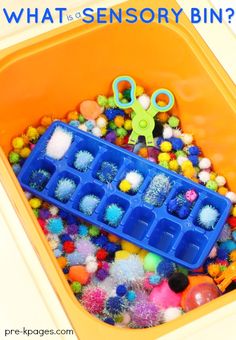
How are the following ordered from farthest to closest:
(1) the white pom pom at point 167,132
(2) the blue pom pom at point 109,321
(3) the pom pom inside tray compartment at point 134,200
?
(1) the white pom pom at point 167,132 < (3) the pom pom inside tray compartment at point 134,200 < (2) the blue pom pom at point 109,321

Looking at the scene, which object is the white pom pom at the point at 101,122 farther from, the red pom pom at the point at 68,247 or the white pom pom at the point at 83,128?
the red pom pom at the point at 68,247

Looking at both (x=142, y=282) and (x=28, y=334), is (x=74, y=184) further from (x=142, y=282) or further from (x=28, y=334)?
(x=28, y=334)

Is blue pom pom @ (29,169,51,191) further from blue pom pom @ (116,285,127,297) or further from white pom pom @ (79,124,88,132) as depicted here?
blue pom pom @ (116,285,127,297)

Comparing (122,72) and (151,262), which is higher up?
(122,72)

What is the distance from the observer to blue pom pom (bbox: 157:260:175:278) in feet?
3.88

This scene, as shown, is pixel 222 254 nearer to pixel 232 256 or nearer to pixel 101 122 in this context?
pixel 232 256

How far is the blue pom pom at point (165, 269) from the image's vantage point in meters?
1.18

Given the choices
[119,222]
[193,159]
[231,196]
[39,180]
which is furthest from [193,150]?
[39,180]

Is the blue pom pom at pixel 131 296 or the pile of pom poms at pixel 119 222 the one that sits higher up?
the pile of pom poms at pixel 119 222

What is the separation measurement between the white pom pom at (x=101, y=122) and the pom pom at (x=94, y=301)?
1.21 ft

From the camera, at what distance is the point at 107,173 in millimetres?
1247

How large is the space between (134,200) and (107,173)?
8 centimetres

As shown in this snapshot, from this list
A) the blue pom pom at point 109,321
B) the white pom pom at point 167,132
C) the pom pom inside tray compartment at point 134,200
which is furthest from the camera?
the white pom pom at point 167,132

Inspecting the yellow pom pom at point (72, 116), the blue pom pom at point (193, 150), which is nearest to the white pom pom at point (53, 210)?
the yellow pom pom at point (72, 116)
